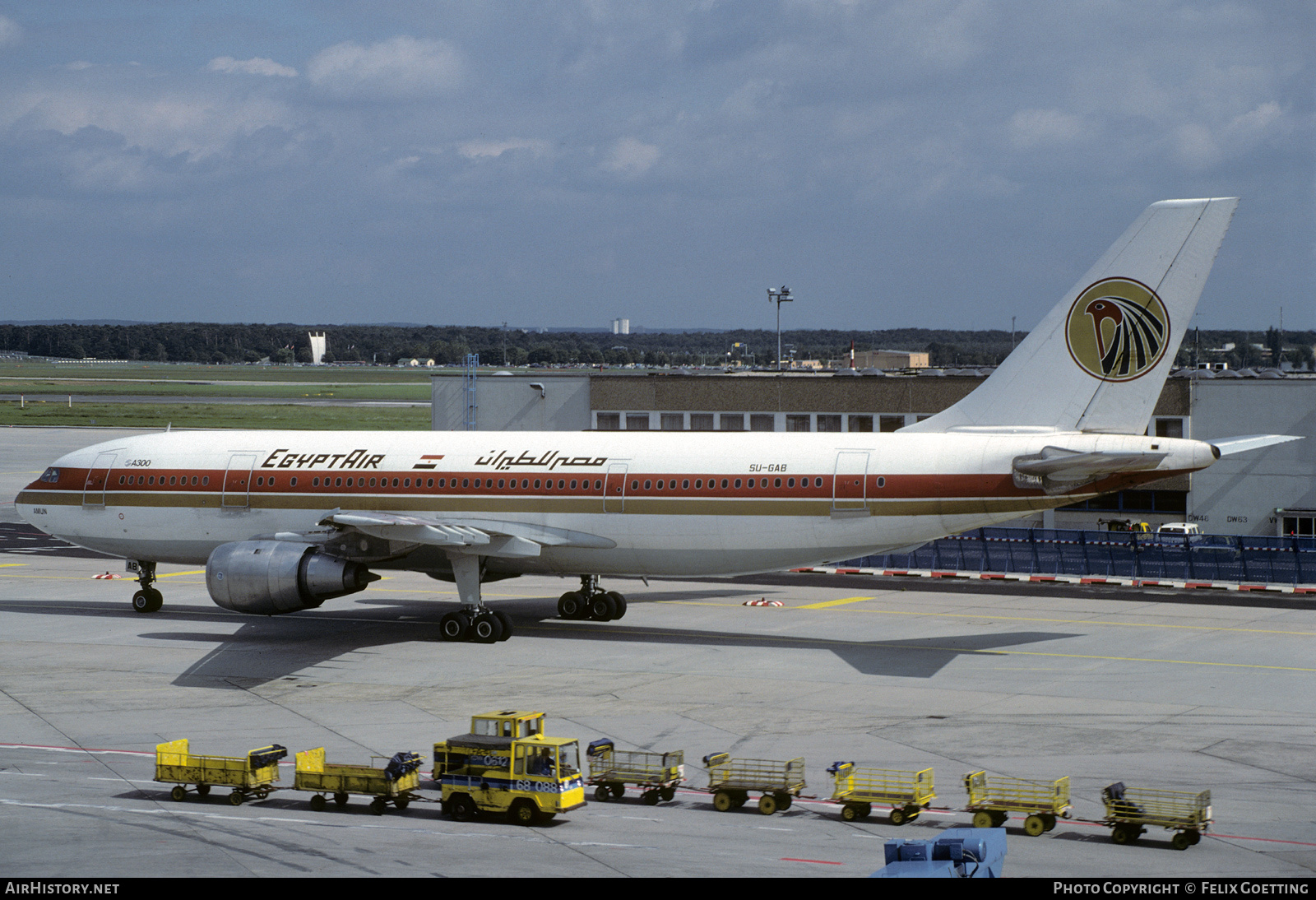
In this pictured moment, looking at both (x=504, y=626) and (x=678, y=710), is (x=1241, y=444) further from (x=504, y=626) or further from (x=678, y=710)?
(x=504, y=626)

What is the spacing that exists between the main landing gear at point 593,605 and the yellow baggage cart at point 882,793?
18.7 metres

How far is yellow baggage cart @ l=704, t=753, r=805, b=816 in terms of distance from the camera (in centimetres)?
2008

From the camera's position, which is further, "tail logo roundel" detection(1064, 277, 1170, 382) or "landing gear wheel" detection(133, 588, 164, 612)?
"landing gear wheel" detection(133, 588, 164, 612)

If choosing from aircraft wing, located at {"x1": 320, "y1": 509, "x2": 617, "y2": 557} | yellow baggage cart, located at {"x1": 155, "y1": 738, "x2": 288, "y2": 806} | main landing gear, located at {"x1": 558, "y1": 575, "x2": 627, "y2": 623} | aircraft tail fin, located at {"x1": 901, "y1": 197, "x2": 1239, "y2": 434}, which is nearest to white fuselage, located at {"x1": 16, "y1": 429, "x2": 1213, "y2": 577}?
aircraft wing, located at {"x1": 320, "y1": 509, "x2": 617, "y2": 557}

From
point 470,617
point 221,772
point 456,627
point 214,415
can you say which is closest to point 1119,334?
point 470,617

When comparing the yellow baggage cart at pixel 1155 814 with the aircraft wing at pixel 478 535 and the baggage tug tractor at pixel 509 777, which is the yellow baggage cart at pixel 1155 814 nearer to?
the baggage tug tractor at pixel 509 777

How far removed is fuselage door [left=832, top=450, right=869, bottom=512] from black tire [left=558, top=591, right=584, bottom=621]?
30.5ft

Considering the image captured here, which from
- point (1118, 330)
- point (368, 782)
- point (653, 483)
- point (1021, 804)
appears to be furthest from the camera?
point (653, 483)

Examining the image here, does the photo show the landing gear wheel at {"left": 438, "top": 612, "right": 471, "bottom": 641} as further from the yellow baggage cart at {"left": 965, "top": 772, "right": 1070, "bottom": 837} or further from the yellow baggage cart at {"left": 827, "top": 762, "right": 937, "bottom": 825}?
the yellow baggage cart at {"left": 965, "top": 772, "right": 1070, "bottom": 837}

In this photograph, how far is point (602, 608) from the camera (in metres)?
38.9

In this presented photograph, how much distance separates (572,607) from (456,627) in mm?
4566

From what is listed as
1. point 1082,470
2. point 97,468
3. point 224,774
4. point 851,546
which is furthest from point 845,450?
point 97,468

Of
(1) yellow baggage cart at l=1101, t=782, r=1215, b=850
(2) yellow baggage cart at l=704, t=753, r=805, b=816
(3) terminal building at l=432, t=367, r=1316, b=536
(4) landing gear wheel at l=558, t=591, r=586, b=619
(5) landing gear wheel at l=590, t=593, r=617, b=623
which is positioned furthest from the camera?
(3) terminal building at l=432, t=367, r=1316, b=536

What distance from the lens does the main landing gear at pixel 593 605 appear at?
38969 millimetres
